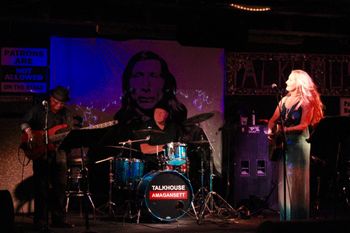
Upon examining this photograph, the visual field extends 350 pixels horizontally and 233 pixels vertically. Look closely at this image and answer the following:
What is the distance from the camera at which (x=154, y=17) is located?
461 inches

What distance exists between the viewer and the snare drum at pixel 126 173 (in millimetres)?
10570

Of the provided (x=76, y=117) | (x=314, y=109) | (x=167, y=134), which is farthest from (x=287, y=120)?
(x=76, y=117)

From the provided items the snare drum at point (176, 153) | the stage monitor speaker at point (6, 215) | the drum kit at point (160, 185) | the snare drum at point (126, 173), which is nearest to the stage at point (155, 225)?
the drum kit at point (160, 185)

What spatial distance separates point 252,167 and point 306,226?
26.3ft

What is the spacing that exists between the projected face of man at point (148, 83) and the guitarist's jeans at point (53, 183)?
3.03 meters

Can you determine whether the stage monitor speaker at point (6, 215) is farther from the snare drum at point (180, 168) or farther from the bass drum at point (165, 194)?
the snare drum at point (180, 168)

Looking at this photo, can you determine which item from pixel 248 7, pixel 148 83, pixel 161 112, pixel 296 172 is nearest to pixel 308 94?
pixel 296 172

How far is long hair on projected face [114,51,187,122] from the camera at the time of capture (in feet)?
39.5

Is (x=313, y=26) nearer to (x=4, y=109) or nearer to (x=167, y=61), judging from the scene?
(x=167, y=61)

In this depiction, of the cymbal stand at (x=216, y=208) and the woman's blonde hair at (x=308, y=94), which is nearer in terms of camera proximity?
the woman's blonde hair at (x=308, y=94)

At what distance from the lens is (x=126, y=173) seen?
10.6 m

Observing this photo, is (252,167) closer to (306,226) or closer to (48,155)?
(48,155)

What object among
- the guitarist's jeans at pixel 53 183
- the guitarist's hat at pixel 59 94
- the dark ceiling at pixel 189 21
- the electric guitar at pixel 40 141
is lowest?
the guitarist's jeans at pixel 53 183

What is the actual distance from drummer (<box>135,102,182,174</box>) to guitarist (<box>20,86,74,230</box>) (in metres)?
2.48
